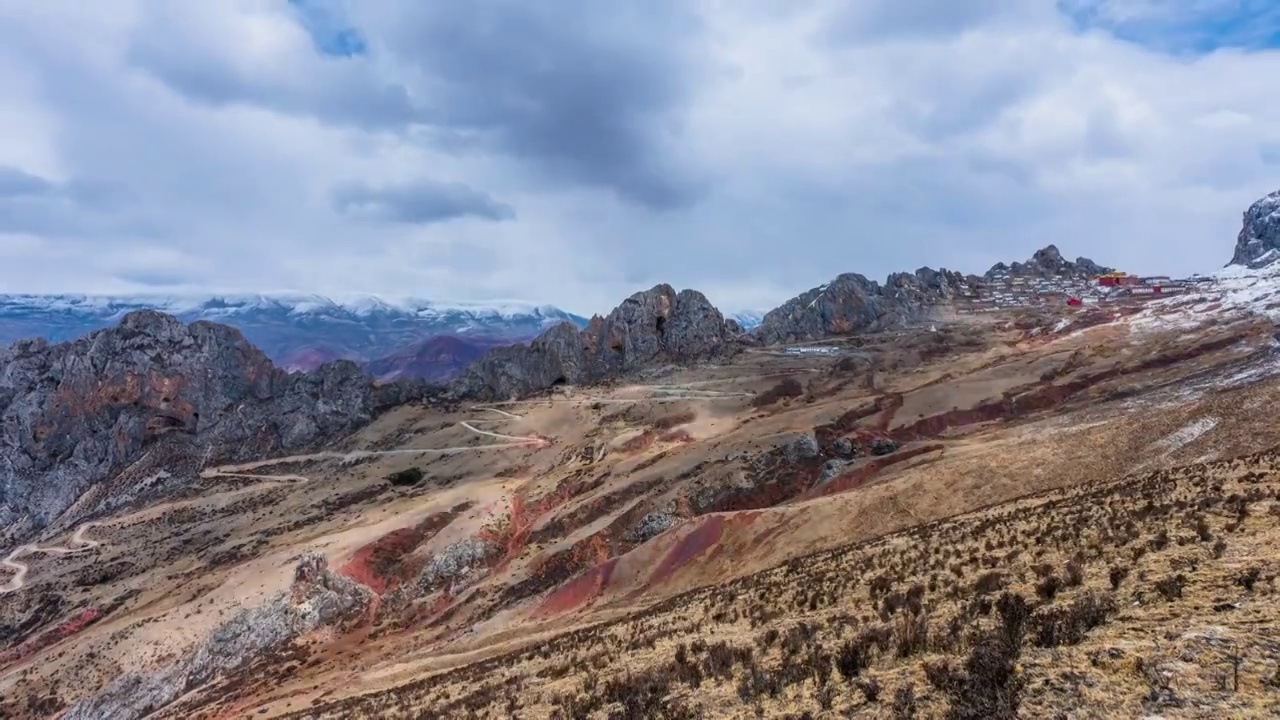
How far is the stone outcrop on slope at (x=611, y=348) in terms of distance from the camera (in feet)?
458

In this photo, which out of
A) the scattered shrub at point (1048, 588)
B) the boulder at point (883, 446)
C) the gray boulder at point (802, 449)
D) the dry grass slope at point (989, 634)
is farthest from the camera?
the gray boulder at point (802, 449)

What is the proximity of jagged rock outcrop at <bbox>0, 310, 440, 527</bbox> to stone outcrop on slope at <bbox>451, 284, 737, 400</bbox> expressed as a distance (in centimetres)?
1897

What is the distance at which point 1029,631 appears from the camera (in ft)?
39.7

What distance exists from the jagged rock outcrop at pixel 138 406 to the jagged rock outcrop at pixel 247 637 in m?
73.0

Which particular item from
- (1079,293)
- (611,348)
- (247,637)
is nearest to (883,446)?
(247,637)

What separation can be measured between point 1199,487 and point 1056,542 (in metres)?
8.74

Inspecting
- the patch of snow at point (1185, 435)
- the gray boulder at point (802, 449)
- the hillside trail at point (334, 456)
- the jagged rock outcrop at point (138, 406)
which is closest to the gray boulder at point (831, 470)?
the gray boulder at point (802, 449)

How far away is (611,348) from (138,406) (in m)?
95.1

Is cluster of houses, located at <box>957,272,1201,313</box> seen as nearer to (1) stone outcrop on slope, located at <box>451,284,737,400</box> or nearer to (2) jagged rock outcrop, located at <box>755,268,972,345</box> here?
(2) jagged rock outcrop, located at <box>755,268,972,345</box>

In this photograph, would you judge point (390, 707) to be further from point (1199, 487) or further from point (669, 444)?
point (669, 444)

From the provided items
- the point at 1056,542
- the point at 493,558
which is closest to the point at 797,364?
the point at 493,558

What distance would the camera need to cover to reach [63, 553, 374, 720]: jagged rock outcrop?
47.1 m

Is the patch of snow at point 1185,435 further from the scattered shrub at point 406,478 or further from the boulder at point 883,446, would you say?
the scattered shrub at point 406,478

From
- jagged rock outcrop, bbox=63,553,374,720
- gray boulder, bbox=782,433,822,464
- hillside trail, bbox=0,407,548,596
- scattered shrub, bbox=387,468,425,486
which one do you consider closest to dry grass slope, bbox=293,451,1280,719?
jagged rock outcrop, bbox=63,553,374,720
